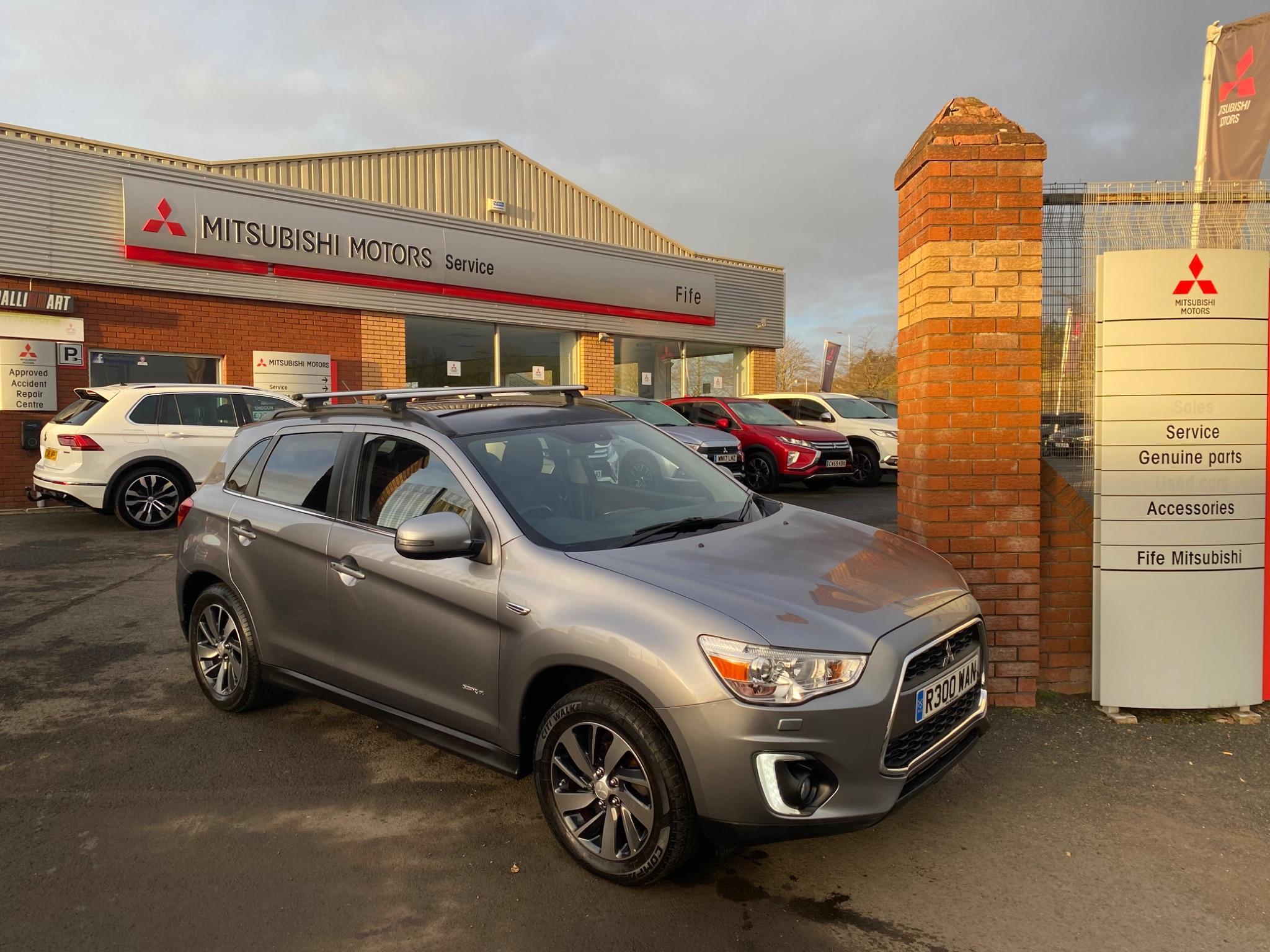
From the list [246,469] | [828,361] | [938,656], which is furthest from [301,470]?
[828,361]

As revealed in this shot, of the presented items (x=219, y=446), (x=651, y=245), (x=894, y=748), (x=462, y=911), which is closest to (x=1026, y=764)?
(x=894, y=748)

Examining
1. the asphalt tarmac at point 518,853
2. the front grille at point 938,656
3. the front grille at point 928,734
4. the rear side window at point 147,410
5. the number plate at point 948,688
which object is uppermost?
the rear side window at point 147,410

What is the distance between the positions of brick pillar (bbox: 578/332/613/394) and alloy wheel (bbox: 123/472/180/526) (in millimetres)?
9208

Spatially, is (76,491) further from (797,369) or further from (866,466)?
(797,369)

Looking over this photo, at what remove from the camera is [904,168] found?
485 centimetres

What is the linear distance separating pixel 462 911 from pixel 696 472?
2.13 metres

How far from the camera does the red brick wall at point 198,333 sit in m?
12.4

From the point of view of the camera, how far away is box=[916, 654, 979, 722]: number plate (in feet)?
9.57

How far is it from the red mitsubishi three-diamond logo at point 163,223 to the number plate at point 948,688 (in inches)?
535

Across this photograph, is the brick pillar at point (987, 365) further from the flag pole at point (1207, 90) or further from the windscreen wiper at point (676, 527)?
the flag pole at point (1207, 90)

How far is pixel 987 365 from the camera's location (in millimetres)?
4539

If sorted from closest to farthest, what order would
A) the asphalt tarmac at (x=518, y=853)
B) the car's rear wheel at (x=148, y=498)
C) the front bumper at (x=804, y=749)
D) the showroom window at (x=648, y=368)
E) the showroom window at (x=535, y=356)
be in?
the front bumper at (x=804, y=749), the asphalt tarmac at (x=518, y=853), the car's rear wheel at (x=148, y=498), the showroom window at (x=535, y=356), the showroom window at (x=648, y=368)

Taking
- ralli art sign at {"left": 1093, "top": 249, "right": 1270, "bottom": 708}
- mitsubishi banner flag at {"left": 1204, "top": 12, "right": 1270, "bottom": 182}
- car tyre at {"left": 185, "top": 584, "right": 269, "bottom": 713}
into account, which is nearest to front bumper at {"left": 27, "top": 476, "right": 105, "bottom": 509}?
car tyre at {"left": 185, "top": 584, "right": 269, "bottom": 713}

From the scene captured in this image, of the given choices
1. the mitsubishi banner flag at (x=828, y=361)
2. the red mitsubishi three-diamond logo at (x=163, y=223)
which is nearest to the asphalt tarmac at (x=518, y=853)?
the red mitsubishi three-diamond logo at (x=163, y=223)
